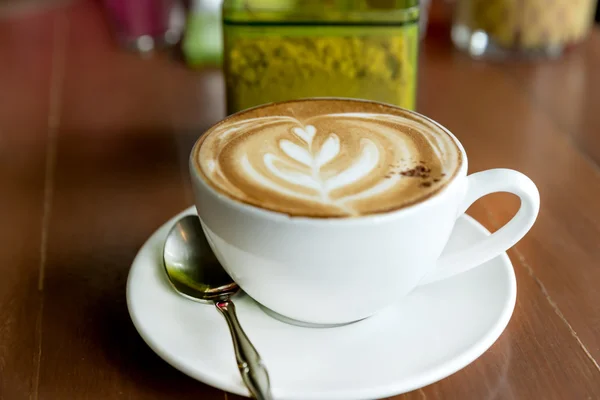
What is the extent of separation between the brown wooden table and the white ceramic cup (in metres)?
0.07

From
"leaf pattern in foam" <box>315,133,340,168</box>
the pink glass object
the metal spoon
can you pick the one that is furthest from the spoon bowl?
the pink glass object

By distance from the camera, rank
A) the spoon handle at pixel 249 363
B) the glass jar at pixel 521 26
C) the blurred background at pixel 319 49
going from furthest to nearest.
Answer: the glass jar at pixel 521 26 → the blurred background at pixel 319 49 → the spoon handle at pixel 249 363

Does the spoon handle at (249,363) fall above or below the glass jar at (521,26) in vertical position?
below

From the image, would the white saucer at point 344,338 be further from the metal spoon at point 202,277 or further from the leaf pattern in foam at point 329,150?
the leaf pattern in foam at point 329,150

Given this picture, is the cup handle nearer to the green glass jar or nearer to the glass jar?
the green glass jar

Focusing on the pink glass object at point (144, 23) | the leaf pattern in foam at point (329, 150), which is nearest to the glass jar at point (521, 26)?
the pink glass object at point (144, 23)

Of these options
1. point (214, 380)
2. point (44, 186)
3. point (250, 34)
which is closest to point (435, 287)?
point (214, 380)

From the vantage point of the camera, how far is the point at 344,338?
16.5 inches

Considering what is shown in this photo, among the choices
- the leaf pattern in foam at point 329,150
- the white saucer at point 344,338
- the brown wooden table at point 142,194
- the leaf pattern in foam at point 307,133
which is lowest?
the brown wooden table at point 142,194

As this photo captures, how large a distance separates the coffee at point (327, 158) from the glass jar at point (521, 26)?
49 centimetres

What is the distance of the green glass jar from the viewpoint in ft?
2.06

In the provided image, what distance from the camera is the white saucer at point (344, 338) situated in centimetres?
37

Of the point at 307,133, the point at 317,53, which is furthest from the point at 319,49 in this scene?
the point at 307,133

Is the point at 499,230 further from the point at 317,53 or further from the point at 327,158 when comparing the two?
the point at 317,53
